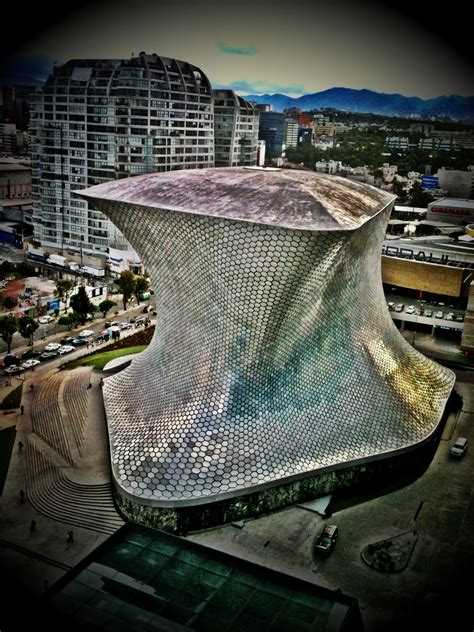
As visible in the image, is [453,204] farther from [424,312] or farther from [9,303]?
[9,303]

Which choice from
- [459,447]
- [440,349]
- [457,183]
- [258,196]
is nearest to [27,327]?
[258,196]

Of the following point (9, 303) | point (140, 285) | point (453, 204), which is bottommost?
point (9, 303)

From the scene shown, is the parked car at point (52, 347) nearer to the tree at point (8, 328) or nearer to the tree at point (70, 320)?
the tree at point (8, 328)

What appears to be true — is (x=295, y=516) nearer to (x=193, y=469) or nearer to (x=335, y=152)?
(x=193, y=469)

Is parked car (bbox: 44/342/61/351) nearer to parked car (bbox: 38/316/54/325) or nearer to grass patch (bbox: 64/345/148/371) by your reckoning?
grass patch (bbox: 64/345/148/371)

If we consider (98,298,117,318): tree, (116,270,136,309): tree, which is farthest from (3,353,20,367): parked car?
(116,270,136,309): tree

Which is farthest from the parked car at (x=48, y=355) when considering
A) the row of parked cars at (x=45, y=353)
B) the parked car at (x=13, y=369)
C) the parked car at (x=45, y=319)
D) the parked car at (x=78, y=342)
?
the parked car at (x=45, y=319)
